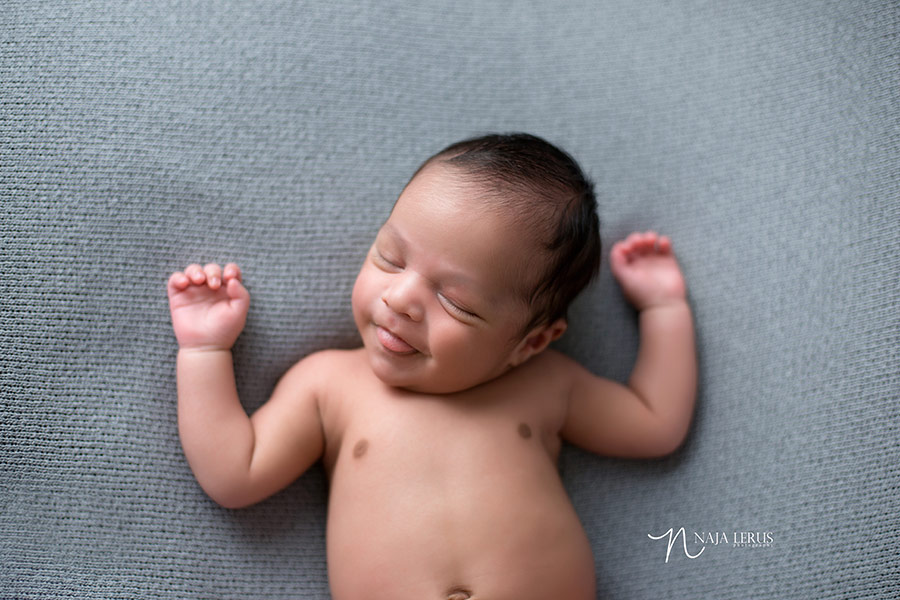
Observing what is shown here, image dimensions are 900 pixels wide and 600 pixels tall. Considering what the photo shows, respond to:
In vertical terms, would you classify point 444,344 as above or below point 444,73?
below

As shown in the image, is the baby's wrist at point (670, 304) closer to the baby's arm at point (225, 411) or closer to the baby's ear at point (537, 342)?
the baby's ear at point (537, 342)

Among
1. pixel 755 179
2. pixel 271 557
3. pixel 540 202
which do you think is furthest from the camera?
pixel 755 179

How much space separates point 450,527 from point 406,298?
369 millimetres

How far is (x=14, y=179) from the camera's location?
1.13 m

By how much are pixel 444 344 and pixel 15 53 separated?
0.85 m

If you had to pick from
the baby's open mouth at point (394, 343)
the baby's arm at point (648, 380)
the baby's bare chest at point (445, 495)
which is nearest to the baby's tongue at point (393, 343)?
the baby's open mouth at point (394, 343)

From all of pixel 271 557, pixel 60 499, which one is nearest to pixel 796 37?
pixel 271 557

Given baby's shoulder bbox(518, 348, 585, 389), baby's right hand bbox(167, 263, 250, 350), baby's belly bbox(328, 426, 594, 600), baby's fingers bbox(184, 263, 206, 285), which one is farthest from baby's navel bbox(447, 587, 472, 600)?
baby's fingers bbox(184, 263, 206, 285)

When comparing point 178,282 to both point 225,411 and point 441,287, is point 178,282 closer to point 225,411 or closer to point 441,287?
point 225,411

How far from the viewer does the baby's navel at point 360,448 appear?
46.3 inches

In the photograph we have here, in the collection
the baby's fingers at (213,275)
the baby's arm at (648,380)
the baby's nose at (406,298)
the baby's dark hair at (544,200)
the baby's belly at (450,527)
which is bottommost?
the baby's belly at (450,527)

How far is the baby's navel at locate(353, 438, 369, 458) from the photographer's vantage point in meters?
1.17

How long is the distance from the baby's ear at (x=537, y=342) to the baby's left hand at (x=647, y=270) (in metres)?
0.20

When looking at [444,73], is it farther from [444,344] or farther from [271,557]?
[271,557]
